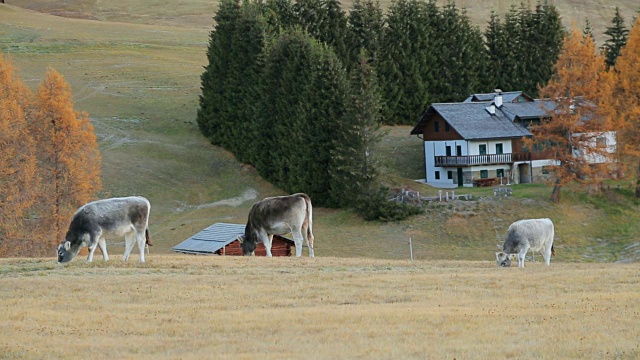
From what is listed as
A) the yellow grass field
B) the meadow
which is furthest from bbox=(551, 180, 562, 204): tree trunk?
the yellow grass field

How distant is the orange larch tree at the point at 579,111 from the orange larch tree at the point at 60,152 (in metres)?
32.2

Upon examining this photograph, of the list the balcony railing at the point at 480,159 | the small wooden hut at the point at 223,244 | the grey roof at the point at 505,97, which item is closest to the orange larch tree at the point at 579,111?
the balcony railing at the point at 480,159

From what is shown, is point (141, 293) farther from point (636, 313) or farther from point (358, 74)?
point (358, 74)

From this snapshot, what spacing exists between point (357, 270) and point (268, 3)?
69924 millimetres

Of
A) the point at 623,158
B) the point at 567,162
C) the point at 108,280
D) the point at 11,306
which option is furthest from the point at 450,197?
the point at 11,306

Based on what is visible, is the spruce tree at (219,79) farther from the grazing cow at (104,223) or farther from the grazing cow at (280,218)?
the grazing cow at (104,223)

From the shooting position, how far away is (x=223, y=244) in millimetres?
55000

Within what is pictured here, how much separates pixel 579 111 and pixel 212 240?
29449 mm

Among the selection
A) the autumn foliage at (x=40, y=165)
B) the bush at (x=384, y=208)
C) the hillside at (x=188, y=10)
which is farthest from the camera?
the hillside at (x=188, y=10)

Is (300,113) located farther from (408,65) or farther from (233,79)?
(408,65)

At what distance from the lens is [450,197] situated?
6962cm

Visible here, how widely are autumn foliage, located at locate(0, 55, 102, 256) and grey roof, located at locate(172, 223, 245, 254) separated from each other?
6775mm

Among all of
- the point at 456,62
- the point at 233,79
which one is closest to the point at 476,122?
the point at 456,62

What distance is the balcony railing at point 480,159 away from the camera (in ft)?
265
